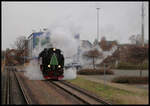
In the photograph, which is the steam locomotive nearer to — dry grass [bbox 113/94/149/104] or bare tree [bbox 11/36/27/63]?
dry grass [bbox 113/94/149/104]

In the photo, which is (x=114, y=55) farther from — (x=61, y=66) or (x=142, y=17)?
(x=142, y=17)

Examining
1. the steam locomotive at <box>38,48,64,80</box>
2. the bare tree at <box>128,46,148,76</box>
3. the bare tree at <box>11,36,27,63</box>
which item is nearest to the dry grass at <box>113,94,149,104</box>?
the bare tree at <box>11,36,27,63</box>

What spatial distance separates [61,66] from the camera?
17078mm

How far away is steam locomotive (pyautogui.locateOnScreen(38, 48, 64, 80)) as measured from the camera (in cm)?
1662

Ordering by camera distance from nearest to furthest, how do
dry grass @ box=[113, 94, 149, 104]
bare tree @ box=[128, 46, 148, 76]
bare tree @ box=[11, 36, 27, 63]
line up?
1. bare tree @ box=[11, 36, 27, 63]
2. dry grass @ box=[113, 94, 149, 104]
3. bare tree @ box=[128, 46, 148, 76]

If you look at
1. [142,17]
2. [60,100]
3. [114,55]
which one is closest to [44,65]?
[60,100]

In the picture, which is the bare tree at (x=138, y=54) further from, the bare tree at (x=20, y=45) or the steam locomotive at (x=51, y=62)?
the bare tree at (x=20, y=45)

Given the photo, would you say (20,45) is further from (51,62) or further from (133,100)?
(51,62)

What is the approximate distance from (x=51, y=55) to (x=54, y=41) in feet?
3.95

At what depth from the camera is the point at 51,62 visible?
54.9 ft

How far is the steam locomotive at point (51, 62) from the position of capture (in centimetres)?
1662

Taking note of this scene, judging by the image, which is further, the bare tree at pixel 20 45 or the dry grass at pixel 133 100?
the dry grass at pixel 133 100

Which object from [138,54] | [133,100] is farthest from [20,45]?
[138,54]

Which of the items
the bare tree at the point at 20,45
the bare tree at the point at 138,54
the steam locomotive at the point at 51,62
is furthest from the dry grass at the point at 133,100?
the steam locomotive at the point at 51,62
